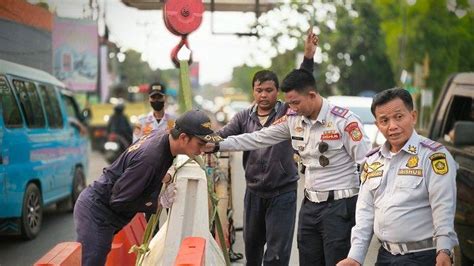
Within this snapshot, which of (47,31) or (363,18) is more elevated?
(363,18)

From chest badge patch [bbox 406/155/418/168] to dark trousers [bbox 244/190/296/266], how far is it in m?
2.24

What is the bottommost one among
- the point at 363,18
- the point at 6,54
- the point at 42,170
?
the point at 42,170

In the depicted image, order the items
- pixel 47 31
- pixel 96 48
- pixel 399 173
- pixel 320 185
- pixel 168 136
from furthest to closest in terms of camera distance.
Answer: pixel 96 48 < pixel 47 31 < pixel 320 185 < pixel 168 136 < pixel 399 173

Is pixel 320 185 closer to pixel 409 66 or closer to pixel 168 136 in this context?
pixel 168 136

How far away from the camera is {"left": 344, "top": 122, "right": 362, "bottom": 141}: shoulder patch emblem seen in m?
4.88

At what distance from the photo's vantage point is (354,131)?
4.90 meters

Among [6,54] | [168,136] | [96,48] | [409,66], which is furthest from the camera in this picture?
[409,66]

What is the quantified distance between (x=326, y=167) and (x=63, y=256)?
2038mm

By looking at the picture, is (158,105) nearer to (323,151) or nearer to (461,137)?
(461,137)

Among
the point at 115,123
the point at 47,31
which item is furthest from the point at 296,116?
the point at 115,123

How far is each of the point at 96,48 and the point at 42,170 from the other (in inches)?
77.1

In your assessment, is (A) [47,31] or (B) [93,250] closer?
(B) [93,250]

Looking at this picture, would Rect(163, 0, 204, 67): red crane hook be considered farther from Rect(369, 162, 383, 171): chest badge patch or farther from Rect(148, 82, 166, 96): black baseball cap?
Rect(148, 82, 166, 96): black baseball cap

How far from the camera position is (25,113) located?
927 centimetres
